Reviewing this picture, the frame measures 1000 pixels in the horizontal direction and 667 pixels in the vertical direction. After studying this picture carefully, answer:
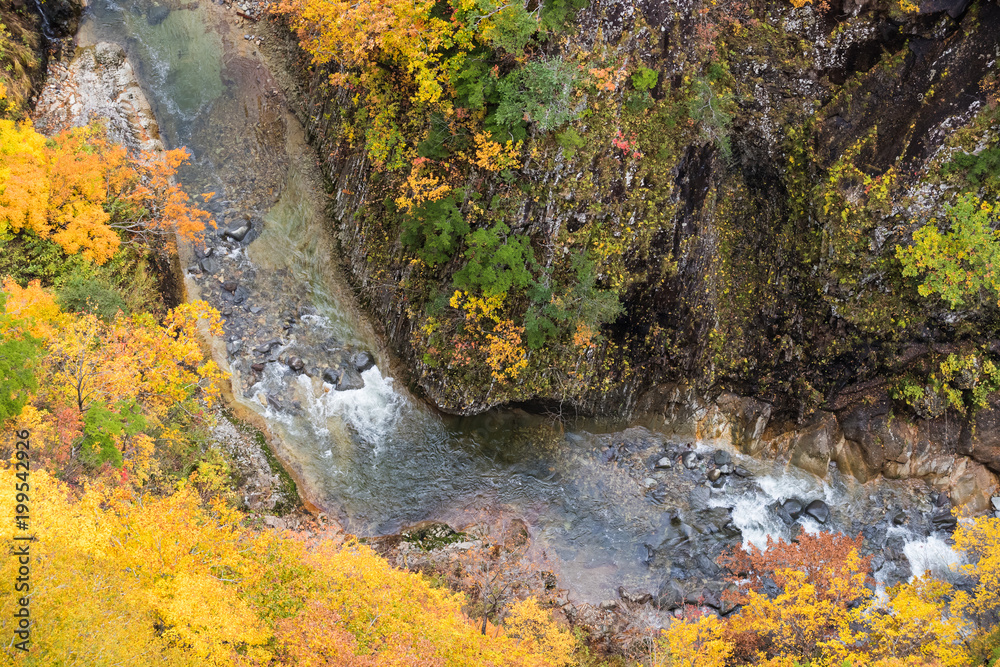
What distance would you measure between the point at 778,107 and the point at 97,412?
70.2 feet

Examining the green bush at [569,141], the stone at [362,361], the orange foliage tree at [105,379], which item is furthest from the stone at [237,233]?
the green bush at [569,141]

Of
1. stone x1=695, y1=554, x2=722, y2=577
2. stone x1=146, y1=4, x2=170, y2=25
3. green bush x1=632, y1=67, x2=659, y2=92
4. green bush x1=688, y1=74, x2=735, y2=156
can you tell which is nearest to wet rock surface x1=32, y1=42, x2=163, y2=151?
stone x1=146, y1=4, x2=170, y2=25

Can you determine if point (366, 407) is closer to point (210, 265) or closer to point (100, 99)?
point (210, 265)

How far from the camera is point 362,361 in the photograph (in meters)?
19.9

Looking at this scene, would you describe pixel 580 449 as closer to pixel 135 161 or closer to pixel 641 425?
pixel 641 425

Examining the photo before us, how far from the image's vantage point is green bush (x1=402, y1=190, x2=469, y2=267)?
17.6m

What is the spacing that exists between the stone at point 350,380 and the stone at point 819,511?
1591cm

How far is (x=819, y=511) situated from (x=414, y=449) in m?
13.9

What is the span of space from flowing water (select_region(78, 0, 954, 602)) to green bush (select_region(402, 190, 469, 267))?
3993 millimetres

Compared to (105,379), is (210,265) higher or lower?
higher

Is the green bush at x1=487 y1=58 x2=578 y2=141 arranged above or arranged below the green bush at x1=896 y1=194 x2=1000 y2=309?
above

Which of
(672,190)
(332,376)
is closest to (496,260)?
(672,190)

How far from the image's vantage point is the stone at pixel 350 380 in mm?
19562

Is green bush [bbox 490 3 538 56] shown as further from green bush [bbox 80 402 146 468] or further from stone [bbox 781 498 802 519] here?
stone [bbox 781 498 802 519]
